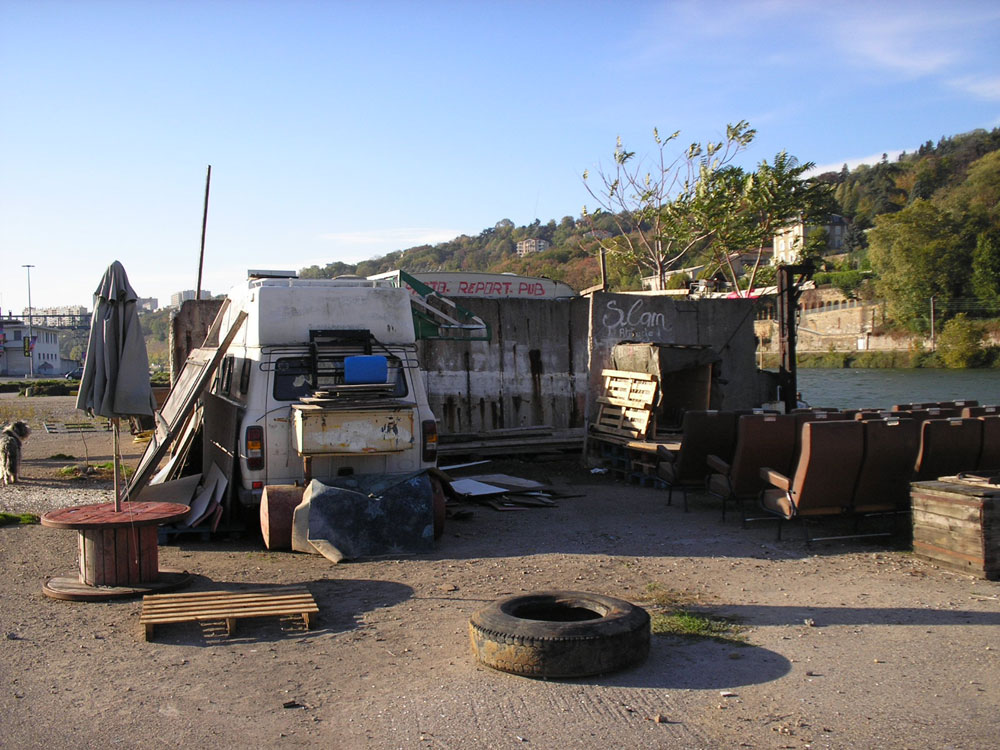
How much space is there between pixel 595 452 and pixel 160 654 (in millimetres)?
9437

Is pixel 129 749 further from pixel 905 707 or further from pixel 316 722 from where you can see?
pixel 905 707

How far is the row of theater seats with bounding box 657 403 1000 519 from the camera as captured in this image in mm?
Answer: 8000

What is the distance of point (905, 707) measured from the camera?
4320 millimetres

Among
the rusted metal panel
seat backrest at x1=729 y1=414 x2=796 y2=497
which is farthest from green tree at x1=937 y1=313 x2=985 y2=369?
the rusted metal panel

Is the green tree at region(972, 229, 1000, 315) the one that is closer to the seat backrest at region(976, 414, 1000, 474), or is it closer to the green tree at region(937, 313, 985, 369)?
the green tree at region(937, 313, 985, 369)

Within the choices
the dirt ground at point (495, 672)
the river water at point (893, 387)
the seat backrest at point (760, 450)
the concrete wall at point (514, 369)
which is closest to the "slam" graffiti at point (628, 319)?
the concrete wall at point (514, 369)

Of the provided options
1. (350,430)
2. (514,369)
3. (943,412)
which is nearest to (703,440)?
(943,412)

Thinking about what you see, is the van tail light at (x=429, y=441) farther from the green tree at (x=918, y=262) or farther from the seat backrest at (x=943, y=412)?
the green tree at (x=918, y=262)

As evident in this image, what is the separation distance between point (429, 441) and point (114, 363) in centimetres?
326

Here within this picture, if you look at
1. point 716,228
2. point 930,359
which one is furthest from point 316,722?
point 930,359

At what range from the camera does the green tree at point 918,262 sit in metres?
59.0

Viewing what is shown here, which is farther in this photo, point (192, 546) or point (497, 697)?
point (192, 546)

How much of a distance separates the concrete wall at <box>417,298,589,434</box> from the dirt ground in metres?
6.08

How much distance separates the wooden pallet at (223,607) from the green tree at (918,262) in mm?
59094
